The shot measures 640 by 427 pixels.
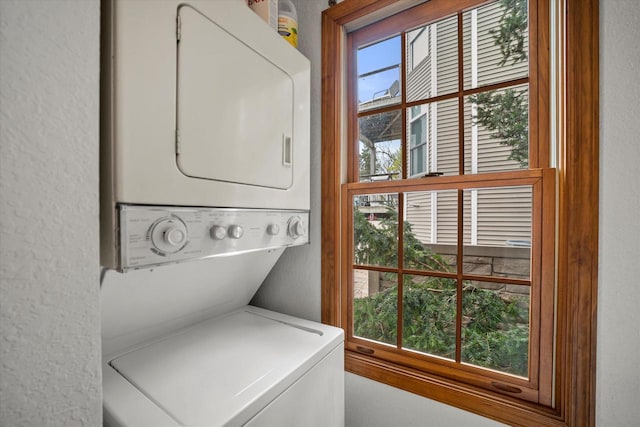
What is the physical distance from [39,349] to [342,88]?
1868 millimetres

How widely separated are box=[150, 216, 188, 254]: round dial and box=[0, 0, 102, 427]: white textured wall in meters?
0.31

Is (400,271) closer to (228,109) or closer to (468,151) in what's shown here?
(468,151)

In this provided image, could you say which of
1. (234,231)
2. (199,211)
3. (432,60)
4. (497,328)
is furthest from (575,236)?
(199,211)

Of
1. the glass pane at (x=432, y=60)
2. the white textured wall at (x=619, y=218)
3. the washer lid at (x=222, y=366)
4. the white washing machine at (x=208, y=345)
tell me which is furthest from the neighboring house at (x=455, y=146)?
the washer lid at (x=222, y=366)

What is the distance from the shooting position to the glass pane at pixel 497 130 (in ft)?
4.75

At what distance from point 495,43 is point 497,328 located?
157cm

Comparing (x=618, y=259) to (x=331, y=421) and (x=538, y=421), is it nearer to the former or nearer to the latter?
(x=538, y=421)

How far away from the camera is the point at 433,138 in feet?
5.47

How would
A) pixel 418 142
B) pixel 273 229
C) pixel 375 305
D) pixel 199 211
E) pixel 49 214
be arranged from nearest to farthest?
pixel 49 214 → pixel 199 211 → pixel 273 229 → pixel 418 142 → pixel 375 305

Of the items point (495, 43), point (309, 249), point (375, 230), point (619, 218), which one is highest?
point (495, 43)

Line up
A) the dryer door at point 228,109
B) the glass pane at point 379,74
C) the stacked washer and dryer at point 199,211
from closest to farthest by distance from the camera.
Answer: the stacked washer and dryer at point 199,211
the dryer door at point 228,109
the glass pane at point 379,74

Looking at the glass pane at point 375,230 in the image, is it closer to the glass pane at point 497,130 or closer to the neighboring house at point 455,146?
the neighboring house at point 455,146

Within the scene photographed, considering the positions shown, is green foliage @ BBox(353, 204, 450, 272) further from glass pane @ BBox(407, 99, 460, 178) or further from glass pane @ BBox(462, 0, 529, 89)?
glass pane @ BBox(462, 0, 529, 89)

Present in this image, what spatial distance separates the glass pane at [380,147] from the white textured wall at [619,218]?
0.94 metres
